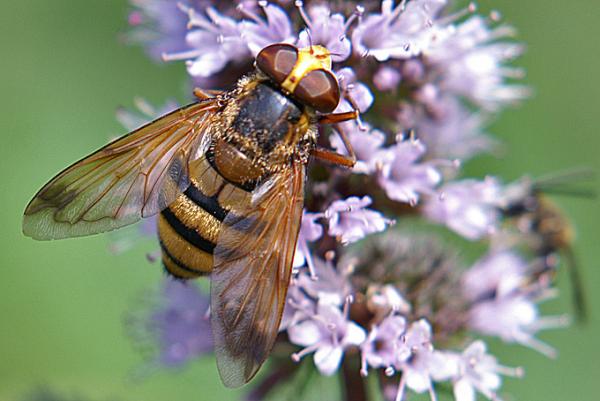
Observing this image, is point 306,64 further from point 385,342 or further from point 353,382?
point 353,382

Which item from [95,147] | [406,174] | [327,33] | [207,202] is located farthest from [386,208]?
[95,147]

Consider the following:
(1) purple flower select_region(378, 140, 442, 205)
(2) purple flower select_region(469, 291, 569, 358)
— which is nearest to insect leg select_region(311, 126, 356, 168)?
(1) purple flower select_region(378, 140, 442, 205)

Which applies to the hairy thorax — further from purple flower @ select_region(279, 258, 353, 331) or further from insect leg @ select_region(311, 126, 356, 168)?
purple flower @ select_region(279, 258, 353, 331)

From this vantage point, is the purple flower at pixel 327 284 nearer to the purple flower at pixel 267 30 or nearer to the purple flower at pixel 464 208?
the purple flower at pixel 464 208

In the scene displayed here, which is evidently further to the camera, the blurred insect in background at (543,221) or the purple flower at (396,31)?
the blurred insect in background at (543,221)

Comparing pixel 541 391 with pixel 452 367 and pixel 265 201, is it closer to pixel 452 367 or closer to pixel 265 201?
pixel 452 367

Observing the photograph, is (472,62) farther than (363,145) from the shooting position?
Yes

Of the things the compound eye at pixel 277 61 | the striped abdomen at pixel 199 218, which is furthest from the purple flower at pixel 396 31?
the striped abdomen at pixel 199 218
